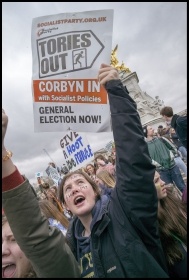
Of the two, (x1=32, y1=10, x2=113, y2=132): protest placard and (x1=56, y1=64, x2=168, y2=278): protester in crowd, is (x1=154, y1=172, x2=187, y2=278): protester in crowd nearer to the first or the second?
(x1=56, y1=64, x2=168, y2=278): protester in crowd

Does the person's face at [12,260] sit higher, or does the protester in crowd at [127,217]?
the protester in crowd at [127,217]

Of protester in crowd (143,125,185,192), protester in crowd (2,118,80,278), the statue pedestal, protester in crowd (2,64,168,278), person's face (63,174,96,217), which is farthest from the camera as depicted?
the statue pedestal

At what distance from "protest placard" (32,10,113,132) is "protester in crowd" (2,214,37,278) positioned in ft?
4.21

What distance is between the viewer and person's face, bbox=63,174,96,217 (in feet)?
8.07

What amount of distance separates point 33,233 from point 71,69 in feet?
6.37

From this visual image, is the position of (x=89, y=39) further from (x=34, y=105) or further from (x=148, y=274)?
(x=148, y=274)

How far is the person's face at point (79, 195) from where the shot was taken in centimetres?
246

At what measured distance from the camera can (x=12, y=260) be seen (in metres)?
1.97

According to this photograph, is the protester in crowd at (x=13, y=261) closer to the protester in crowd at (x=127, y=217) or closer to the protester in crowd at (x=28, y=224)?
the protester in crowd at (x=127, y=217)

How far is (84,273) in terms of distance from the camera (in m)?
1.94

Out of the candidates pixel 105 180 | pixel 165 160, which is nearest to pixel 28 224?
pixel 105 180

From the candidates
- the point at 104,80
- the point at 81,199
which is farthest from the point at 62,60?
the point at 81,199

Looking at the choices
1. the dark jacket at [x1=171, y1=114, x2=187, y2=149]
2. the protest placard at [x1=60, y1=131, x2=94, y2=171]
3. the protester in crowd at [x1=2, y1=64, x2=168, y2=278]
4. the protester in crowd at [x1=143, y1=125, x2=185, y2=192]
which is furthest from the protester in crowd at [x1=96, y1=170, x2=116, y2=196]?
the protester in crowd at [x1=2, y1=64, x2=168, y2=278]

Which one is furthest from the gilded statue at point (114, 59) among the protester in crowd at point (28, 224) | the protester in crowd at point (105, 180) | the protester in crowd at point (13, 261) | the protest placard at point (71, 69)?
the protester in crowd at point (105, 180)
